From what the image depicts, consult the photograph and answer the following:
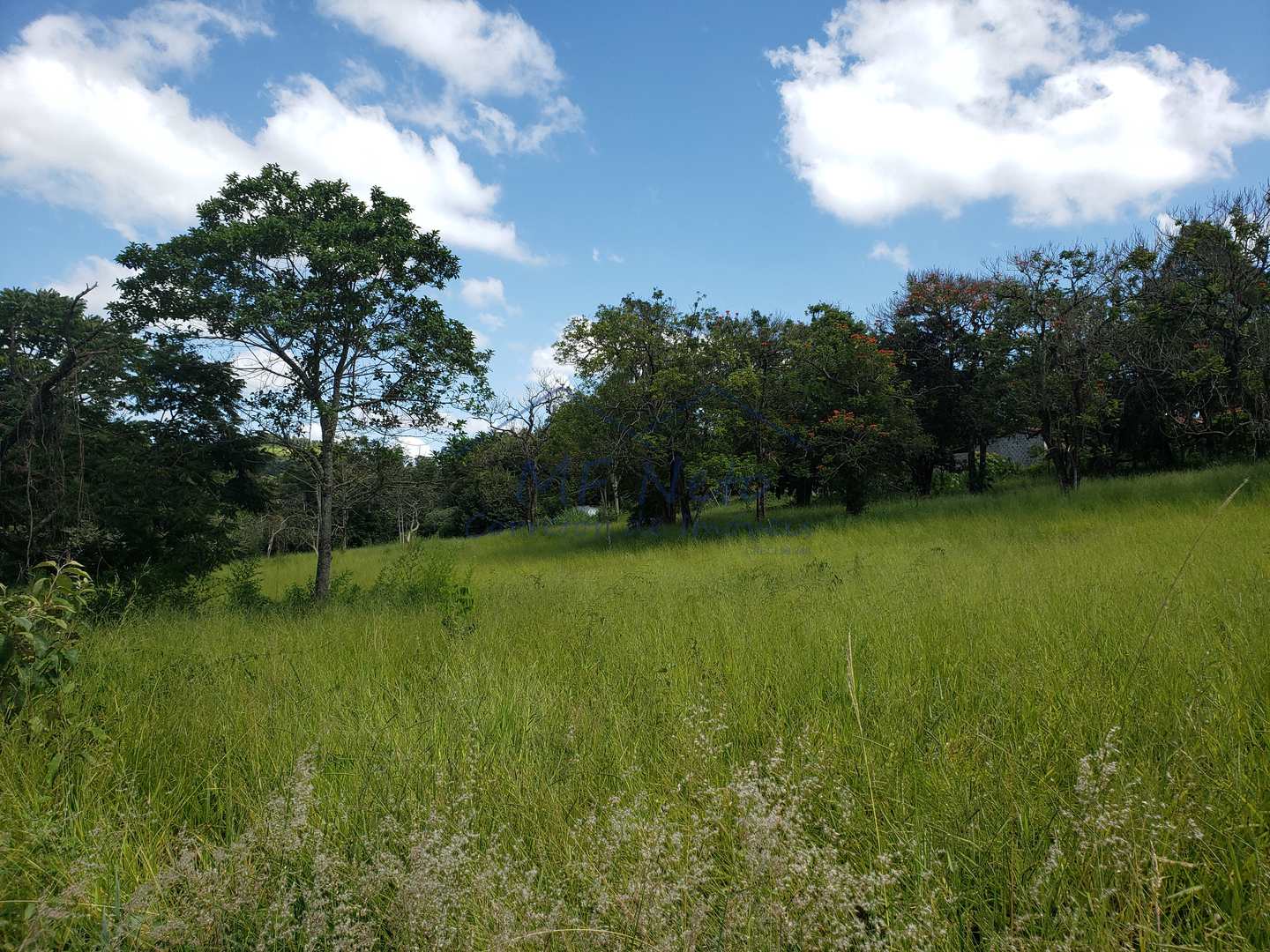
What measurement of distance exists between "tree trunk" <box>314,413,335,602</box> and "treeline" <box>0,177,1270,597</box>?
0.05 m

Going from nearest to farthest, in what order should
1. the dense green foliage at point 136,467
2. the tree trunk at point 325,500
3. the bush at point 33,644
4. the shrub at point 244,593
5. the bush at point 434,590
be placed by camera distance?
1. the bush at point 33,644
2. the bush at point 434,590
3. the dense green foliage at point 136,467
4. the shrub at point 244,593
5. the tree trunk at point 325,500

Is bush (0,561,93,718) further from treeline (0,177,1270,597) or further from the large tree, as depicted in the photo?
the large tree

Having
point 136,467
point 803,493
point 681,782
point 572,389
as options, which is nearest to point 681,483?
point 572,389

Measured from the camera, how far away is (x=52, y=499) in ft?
20.2

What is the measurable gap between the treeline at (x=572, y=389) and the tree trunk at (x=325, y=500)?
0.17 ft

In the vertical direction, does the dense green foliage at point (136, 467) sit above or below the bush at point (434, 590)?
above

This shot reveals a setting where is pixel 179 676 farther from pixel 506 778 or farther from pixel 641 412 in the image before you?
pixel 641 412

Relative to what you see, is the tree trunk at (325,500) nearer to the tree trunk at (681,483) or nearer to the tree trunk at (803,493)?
the tree trunk at (681,483)

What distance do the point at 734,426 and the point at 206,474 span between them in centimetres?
1294

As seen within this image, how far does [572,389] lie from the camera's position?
19.9 meters

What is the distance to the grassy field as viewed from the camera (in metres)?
1.62

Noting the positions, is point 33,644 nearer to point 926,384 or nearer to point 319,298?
point 319,298

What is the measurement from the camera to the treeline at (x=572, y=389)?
8945 millimetres

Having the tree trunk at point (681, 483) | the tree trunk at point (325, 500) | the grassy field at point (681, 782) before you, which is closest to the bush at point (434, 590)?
the grassy field at point (681, 782)
